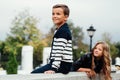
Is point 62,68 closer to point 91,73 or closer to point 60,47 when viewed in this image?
point 60,47

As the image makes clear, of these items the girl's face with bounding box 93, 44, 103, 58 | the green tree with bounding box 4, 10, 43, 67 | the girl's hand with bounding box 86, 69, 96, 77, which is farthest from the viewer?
the green tree with bounding box 4, 10, 43, 67

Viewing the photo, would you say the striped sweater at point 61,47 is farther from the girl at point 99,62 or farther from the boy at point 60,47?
the girl at point 99,62

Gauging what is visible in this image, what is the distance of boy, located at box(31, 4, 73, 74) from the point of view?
3.89m

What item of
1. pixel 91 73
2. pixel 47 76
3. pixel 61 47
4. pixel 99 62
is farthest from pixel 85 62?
pixel 47 76

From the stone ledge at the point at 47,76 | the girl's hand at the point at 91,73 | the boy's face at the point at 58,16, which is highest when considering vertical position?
the boy's face at the point at 58,16

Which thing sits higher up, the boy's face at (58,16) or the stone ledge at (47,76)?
the boy's face at (58,16)

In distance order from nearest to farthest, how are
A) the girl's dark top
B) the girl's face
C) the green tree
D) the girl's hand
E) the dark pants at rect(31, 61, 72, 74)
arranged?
the dark pants at rect(31, 61, 72, 74), the girl's hand, the girl's face, the girl's dark top, the green tree

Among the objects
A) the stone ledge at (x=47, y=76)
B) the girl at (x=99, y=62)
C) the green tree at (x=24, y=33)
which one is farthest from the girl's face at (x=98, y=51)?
the green tree at (x=24, y=33)

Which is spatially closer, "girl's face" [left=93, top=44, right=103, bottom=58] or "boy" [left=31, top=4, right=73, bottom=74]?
"boy" [left=31, top=4, right=73, bottom=74]

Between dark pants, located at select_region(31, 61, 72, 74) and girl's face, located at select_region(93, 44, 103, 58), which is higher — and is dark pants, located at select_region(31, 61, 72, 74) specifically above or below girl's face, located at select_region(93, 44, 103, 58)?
Result: below

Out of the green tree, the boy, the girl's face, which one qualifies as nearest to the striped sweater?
the boy

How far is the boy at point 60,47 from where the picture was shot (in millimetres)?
3893

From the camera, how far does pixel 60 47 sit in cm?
391

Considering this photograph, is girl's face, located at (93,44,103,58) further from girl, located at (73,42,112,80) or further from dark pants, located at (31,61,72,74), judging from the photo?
dark pants, located at (31,61,72,74)
